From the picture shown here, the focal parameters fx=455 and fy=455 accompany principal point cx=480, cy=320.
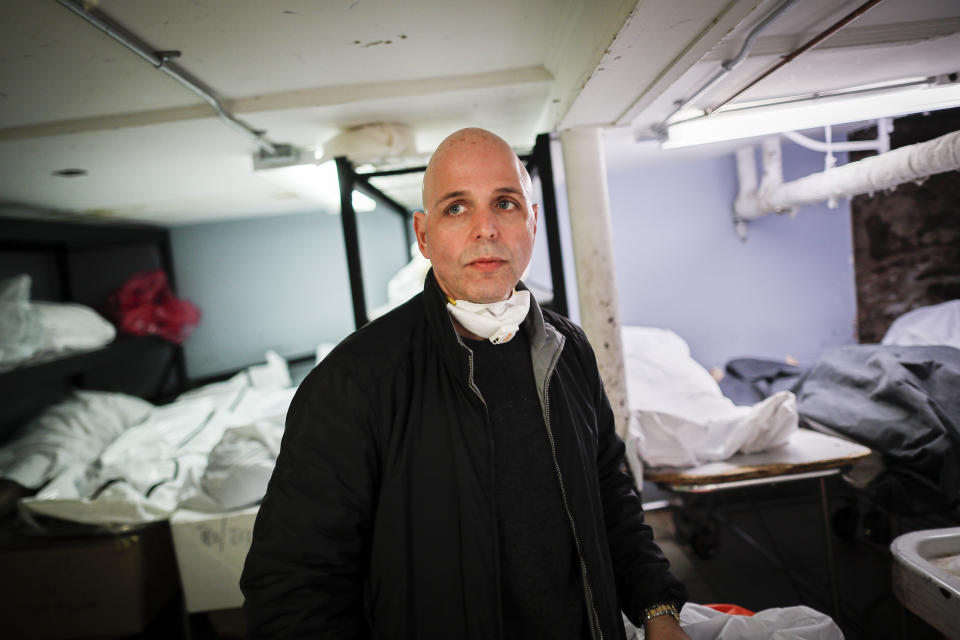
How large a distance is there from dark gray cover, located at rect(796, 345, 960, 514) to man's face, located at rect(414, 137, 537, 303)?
196 centimetres

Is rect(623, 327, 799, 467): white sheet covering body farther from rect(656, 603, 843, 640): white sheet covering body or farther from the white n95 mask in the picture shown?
the white n95 mask

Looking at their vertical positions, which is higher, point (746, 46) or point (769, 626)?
point (746, 46)

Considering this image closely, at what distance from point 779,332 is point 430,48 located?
3.19 m

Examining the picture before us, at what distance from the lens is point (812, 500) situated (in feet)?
9.07

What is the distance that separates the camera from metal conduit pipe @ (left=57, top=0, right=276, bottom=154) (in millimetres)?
939

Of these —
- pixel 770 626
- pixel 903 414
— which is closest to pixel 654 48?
pixel 770 626

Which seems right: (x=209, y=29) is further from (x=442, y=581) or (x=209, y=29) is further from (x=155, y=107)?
(x=442, y=581)

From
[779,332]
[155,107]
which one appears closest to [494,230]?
[155,107]

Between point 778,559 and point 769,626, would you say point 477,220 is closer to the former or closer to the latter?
point 769,626

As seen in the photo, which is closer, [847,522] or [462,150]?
[462,150]

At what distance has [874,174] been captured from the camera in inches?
75.7

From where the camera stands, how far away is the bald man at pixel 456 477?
0.79 metres

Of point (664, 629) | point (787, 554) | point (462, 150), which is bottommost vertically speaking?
point (787, 554)

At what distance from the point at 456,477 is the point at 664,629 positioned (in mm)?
571
